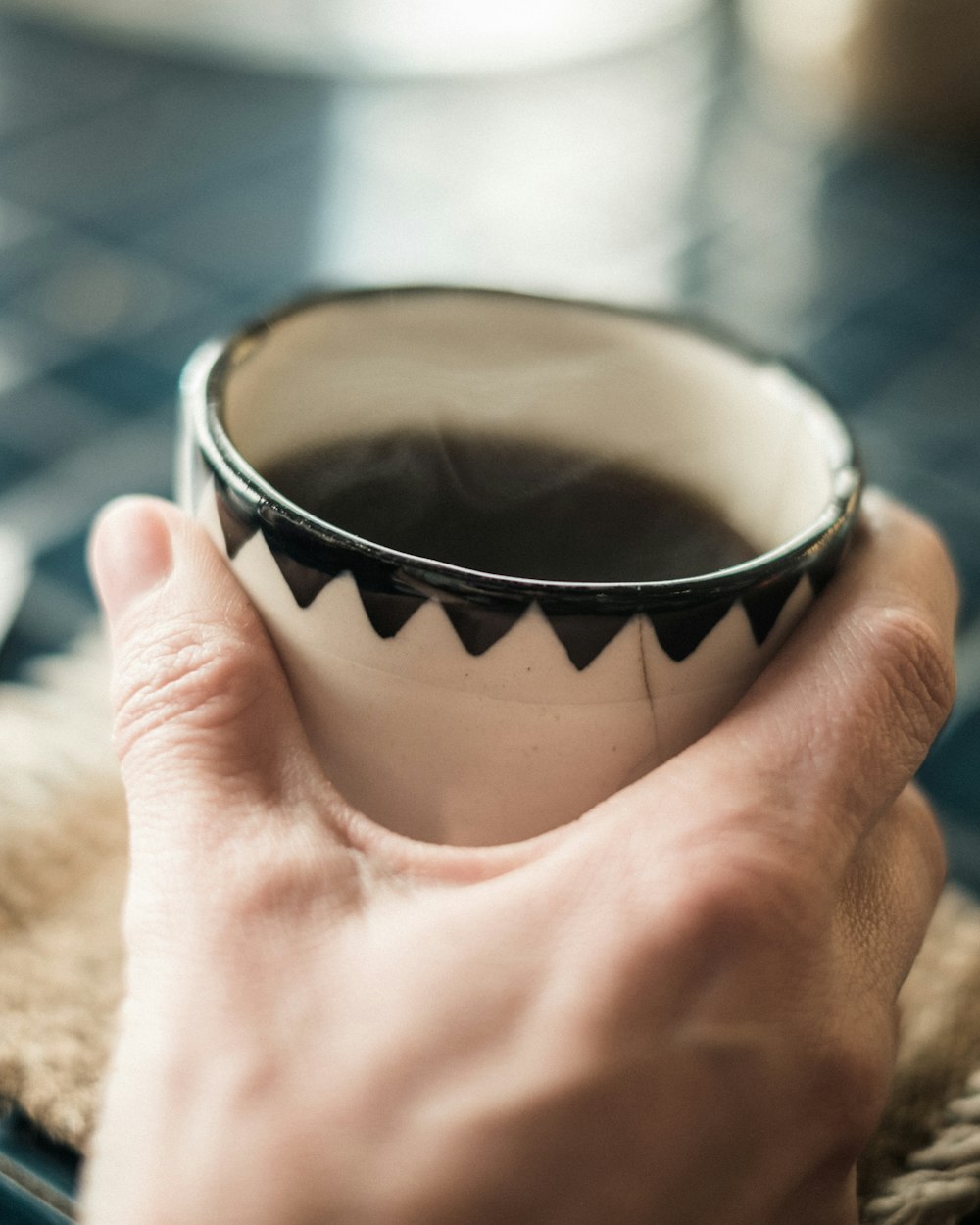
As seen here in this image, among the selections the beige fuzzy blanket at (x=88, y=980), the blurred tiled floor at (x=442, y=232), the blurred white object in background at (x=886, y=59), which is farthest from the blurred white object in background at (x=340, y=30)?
the beige fuzzy blanket at (x=88, y=980)

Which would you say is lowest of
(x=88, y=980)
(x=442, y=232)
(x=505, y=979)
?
(x=442, y=232)

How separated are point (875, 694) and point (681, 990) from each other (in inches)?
3.1

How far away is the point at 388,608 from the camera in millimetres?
259

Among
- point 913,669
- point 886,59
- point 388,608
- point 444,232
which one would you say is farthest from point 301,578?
point 886,59

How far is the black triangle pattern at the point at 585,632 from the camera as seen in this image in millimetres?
257

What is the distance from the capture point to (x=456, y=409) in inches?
15.1

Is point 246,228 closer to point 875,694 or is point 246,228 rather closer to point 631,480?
point 631,480

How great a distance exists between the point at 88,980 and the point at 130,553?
Answer: 13 centimetres

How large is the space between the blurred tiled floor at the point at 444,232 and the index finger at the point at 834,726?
260mm

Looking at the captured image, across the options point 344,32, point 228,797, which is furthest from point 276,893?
point 344,32

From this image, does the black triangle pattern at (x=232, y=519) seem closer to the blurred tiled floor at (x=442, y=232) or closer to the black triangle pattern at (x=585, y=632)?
the black triangle pattern at (x=585, y=632)

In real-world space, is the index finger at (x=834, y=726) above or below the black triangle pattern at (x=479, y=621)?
below

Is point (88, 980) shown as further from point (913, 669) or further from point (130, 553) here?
point (913, 669)

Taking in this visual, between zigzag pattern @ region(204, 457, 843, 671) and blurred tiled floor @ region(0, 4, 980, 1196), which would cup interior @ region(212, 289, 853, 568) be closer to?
zigzag pattern @ region(204, 457, 843, 671)
